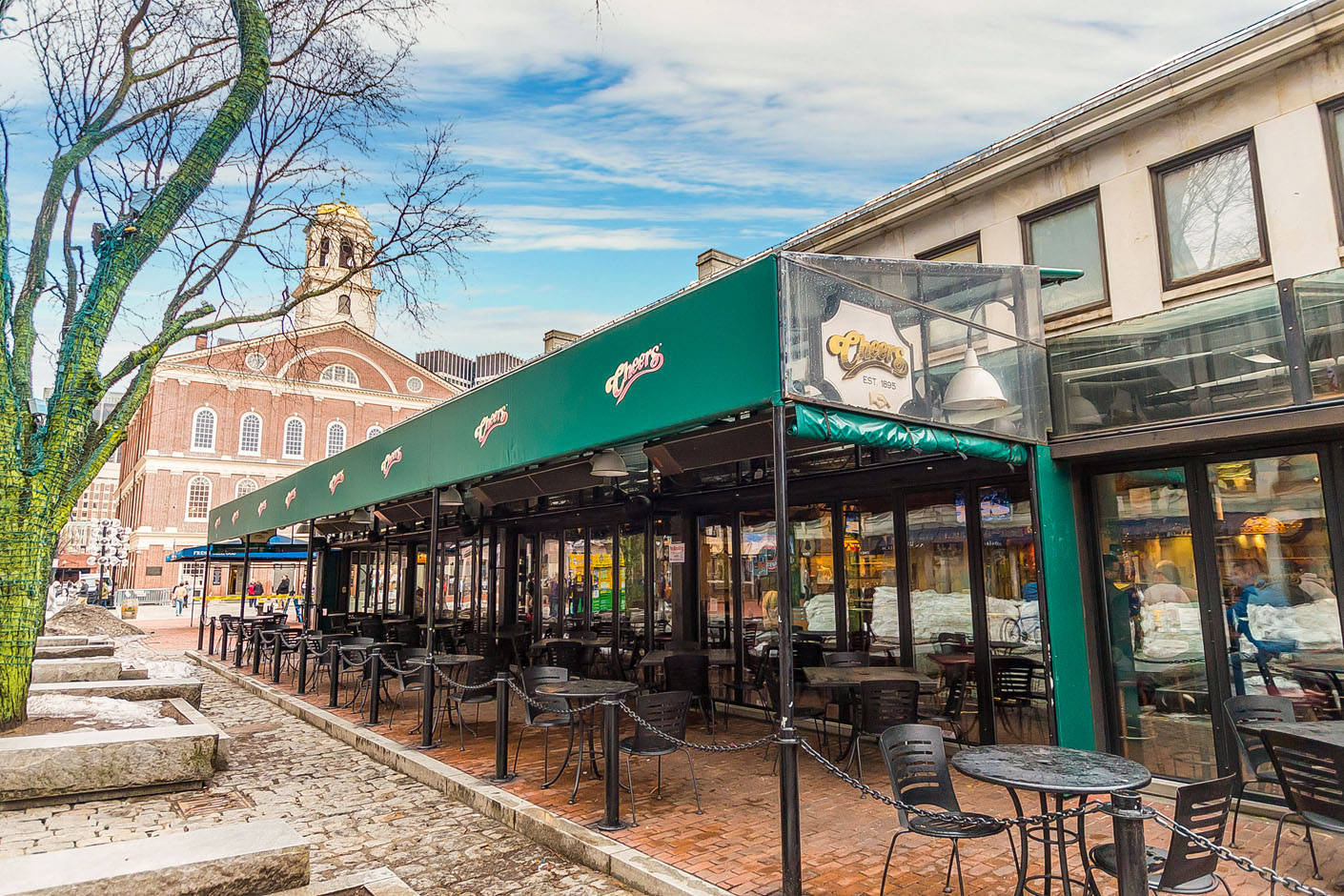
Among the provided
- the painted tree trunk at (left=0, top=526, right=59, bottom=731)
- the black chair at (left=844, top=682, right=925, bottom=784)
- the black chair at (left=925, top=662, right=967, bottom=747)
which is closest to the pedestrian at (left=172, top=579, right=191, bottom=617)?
the painted tree trunk at (left=0, top=526, right=59, bottom=731)

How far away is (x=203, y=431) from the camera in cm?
4550

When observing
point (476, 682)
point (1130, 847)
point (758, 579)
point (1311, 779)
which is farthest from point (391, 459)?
point (1311, 779)

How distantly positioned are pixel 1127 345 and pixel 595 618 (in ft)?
30.5

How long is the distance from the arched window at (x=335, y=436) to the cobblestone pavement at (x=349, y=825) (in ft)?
146

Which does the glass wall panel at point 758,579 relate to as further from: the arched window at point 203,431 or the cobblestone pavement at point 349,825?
the arched window at point 203,431

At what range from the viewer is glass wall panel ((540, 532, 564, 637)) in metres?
14.2

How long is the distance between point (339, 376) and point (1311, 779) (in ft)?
173

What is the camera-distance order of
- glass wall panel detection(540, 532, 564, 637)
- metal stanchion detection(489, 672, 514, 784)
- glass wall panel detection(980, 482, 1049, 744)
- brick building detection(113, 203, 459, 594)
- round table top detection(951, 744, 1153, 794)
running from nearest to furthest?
1. round table top detection(951, 744, 1153, 794)
2. metal stanchion detection(489, 672, 514, 784)
3. glass wall panel detection(980, 482, 1049, 744)
4. glass wall panel detection(540, 532, 564, 637)
5. brick building detection(113, 203, 459, 594)

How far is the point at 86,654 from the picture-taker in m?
11.8

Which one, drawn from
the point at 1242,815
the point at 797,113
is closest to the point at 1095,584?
the point at 1242,815

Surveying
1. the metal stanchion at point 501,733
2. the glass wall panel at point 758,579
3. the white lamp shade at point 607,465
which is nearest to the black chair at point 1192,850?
the metal stanchion at point 501,733

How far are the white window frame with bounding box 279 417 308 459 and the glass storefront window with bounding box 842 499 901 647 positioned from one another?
46744mm

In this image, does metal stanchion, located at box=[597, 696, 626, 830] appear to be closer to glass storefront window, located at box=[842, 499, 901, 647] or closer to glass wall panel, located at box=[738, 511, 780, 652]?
glass storefront window, located at box=[842, 499, 901, 647]

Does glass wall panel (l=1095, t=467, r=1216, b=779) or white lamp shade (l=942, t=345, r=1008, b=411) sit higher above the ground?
white lamp shade (l=942, t=345, r=1008, b=411)
